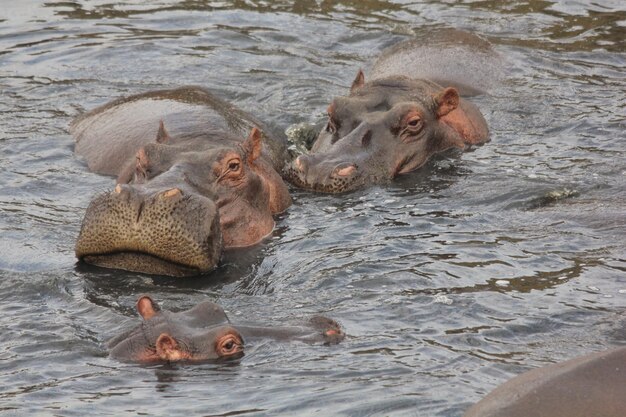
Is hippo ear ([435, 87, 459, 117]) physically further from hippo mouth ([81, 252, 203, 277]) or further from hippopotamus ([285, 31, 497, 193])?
hippo mouth ([81, 252, 203, 277])

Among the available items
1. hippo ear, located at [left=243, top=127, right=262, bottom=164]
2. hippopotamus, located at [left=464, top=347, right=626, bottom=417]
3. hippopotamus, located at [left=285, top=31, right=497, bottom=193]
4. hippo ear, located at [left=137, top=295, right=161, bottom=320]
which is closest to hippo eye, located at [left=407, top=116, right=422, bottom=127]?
hippopotamus, located at [left=285, top=31, right=497, bottom=193]

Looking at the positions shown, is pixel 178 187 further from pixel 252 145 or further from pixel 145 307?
pixel 145 307

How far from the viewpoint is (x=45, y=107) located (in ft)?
42.5

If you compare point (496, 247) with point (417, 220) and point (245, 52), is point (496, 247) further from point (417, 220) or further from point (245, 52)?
point (245, 52)

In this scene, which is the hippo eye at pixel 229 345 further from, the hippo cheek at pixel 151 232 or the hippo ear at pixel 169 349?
the hippo cheek at pixel 151 232

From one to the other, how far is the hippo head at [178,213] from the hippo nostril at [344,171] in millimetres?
926

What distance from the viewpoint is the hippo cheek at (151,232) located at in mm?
8547

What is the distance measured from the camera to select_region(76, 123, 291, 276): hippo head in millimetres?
8562

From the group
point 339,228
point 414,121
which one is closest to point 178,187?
point 339,228

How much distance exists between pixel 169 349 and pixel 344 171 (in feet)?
12.8

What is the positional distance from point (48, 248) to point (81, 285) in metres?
0.84

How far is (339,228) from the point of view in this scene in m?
9.63

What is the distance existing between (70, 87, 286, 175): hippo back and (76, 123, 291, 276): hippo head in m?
0.84

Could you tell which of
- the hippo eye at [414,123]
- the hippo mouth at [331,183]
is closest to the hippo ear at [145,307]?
the hippo mouth at [331,183]
